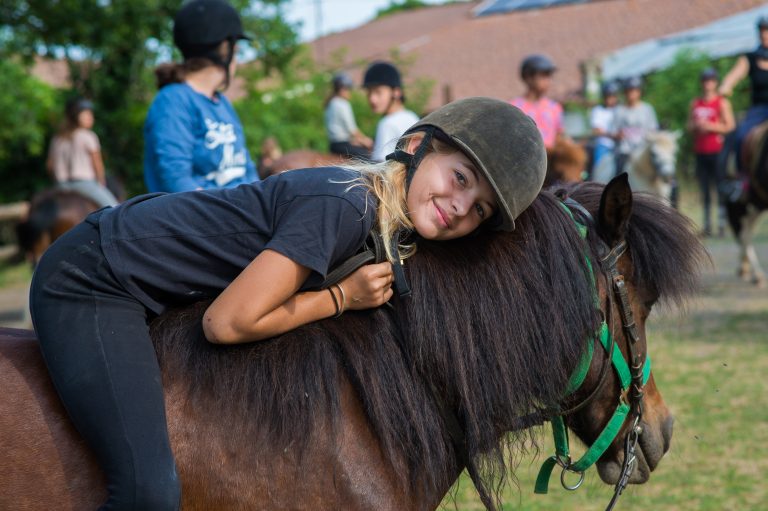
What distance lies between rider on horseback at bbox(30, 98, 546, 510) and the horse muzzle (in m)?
0.82

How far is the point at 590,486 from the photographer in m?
4.63

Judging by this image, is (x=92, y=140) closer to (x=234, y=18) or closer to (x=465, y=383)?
(x=234, y=18)

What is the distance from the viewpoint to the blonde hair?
7.52 ft

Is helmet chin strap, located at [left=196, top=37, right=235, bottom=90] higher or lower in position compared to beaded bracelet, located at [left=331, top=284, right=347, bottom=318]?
higher

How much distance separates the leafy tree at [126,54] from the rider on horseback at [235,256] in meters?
10.7

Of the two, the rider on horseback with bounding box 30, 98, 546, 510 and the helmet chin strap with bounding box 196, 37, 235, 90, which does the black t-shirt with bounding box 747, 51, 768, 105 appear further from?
the rider on horseback with bounding box 30, 98, 546, 510

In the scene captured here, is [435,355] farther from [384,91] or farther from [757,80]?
[757,80]

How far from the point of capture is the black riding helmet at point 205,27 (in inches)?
167

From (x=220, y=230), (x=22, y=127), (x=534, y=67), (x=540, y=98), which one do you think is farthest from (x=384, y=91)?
(x=22, y=127)

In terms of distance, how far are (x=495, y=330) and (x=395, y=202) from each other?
428mm

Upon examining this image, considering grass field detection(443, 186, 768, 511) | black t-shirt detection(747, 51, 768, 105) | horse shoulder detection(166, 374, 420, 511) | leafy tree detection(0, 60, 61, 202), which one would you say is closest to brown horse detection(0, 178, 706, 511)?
horse shoulder detection(166, 374, 420, 511)

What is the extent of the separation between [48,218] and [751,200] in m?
7.39

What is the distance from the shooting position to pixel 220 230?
2.23 m

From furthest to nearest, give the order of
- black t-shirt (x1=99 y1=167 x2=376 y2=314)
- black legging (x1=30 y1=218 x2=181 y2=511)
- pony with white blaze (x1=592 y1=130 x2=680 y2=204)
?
pony with white blaze (x1=592 y1=130 x2=680 y2=204) < black t-shirt (x1=99 y1=167 x2=376 y2=314) < black legging (x1=30 y1=218 x2=181 y2=511)
